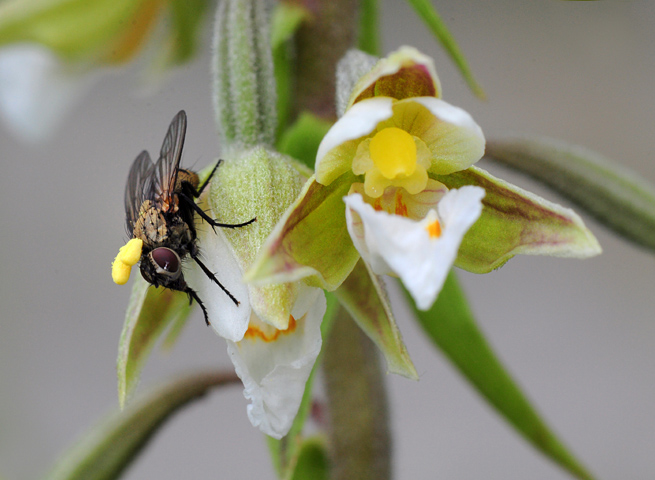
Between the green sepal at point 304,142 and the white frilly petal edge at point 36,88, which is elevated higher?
the green sepal at point 304,142

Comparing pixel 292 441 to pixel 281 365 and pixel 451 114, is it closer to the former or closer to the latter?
pixel 281 365

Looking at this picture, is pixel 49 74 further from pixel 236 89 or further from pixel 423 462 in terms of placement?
pixel 423 462

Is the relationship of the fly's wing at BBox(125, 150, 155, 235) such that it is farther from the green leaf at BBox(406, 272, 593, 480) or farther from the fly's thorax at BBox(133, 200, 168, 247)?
the green leaf at BBox(406, 272, 593, 480)

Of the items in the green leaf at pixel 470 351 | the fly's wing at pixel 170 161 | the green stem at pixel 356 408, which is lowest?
the green stem at pixel 356 408

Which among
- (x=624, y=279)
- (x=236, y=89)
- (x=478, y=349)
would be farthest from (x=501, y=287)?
(x=236, y=89)

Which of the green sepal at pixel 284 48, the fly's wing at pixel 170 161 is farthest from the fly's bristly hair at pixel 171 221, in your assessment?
the green sepal at pixel 284 48

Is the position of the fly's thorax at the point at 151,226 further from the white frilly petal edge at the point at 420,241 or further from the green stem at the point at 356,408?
the green stem at the point at 356,408
